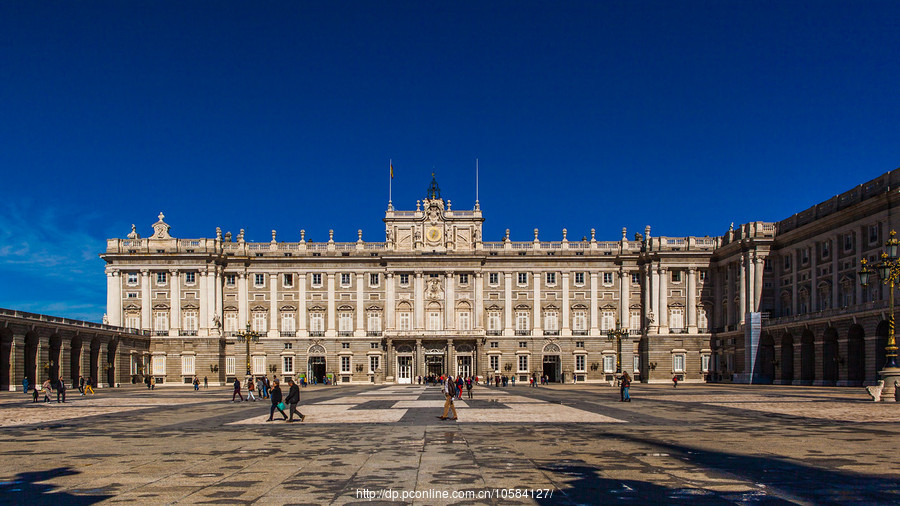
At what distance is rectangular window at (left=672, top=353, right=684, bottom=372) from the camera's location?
9038 centimetres

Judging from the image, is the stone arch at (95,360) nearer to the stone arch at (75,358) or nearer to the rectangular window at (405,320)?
the stone arch at (75,358)

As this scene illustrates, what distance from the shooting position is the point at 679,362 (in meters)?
90.6

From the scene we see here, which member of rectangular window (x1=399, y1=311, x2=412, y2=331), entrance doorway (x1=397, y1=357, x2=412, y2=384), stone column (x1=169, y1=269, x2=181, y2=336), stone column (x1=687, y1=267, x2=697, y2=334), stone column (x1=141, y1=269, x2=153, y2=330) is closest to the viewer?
stone column (x1=687, y1=267, x2=697, y2=334)

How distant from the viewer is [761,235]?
266 feet

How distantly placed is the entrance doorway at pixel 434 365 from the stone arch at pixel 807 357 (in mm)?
38128

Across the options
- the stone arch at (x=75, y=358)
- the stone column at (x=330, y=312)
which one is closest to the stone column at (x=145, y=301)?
the stone arch at (x=75, y=358)

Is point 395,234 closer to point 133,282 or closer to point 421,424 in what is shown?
point 133,282

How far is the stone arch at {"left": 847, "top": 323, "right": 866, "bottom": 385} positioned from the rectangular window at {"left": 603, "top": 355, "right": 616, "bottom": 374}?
3298 cm

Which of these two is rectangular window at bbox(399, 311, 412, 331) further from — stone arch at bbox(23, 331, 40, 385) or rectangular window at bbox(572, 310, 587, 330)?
stone arch at bbox(23, 331, 40, 385)

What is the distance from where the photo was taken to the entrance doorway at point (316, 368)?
94000mm

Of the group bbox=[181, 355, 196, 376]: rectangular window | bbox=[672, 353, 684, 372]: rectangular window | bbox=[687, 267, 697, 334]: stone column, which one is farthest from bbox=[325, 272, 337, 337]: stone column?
bbox=[687, 267, 697, 334]: stone column

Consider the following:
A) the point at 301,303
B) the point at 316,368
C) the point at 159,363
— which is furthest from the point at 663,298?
the point at 159,363

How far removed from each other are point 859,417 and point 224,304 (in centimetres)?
7627

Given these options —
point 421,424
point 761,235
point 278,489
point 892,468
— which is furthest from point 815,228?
point 278,489
